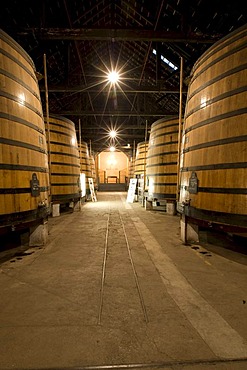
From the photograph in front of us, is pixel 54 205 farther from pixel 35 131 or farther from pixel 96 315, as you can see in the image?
pixel 96 315

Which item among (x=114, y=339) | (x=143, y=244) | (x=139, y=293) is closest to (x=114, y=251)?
(x=143, y=244)

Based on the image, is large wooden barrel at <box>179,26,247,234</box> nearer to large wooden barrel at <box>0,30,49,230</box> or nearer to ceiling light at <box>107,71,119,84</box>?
large wooden barrel at <box>0,30,49,230</box>

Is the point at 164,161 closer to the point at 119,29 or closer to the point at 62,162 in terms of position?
the point at 62,162

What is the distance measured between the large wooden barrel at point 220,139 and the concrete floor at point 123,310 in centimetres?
83

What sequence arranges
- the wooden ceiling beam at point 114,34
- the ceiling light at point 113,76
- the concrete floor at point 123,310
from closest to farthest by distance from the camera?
the concrete floor at point 123,310, the wooden ceiling beam at point 114,34, the ceiling light at point 113,76

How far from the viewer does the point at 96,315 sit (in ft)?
6.29

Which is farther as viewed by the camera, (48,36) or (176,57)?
(176,57)

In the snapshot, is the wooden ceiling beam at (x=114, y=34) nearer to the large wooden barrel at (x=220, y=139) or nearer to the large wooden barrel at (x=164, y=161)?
the large wooden barrel at (x=220, y=139)

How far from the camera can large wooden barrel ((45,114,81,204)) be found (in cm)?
688

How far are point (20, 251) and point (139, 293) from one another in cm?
254

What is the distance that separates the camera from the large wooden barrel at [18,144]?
311cm

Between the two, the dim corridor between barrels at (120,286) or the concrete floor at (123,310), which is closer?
the concrete floor at (123,310)

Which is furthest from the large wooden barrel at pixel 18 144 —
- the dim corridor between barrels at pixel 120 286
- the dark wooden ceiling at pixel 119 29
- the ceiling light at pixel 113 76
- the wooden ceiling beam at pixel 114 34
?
the ceiling light at pixel 113 76

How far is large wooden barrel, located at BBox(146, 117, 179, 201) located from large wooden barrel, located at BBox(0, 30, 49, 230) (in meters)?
4.55
